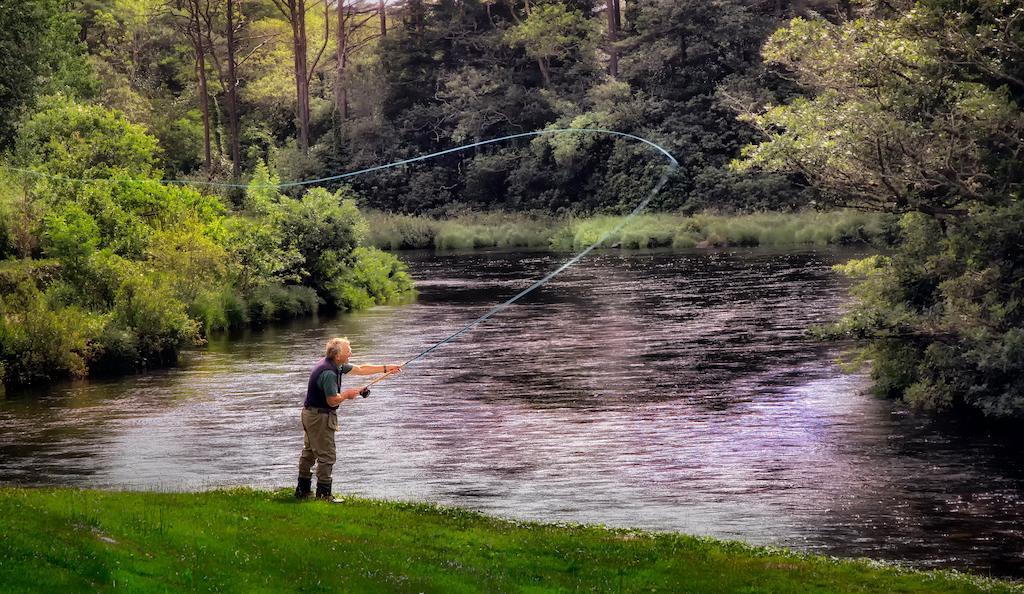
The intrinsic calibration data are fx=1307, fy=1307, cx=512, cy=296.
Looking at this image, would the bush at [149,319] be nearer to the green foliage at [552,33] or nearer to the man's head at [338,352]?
the man's head at [338,352]

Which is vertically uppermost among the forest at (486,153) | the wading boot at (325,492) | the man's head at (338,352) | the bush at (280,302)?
the forest at (486,153)

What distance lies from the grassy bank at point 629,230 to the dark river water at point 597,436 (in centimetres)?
2575

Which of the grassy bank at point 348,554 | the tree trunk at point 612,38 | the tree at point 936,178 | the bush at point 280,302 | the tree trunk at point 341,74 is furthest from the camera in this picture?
the tree trunk at point 341,74

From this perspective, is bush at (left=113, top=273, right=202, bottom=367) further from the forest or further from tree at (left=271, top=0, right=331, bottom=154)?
tree at (left=271, top=0, right=331, bottom=154)

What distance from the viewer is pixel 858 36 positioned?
81.5ft

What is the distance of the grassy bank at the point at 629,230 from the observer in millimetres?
61744

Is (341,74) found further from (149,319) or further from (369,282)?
(149,319)

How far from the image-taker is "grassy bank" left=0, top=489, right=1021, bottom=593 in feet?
34.5

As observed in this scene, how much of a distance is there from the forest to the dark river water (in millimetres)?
1682

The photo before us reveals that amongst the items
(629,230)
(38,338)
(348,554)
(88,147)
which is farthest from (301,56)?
(348,554)

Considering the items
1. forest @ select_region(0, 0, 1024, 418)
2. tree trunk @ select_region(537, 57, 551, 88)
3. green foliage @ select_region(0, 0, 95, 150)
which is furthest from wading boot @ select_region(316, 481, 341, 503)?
tree trunk @ select_region(537, 57, 551, 88)

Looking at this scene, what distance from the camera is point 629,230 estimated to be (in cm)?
6719

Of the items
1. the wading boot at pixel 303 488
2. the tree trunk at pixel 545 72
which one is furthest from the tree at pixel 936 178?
the tree trunk at pixel 545 72

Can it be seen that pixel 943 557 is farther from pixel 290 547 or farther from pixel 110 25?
pixel 110 25
